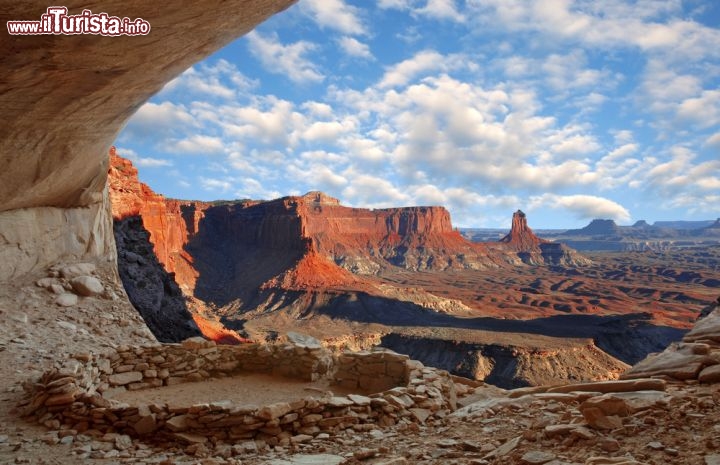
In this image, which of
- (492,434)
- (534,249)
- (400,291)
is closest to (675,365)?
(492,434)

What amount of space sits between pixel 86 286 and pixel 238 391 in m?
6.27

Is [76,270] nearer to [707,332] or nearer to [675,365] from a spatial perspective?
[675,365]

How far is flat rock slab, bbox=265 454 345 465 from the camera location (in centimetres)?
543

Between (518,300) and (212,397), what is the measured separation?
9117 centimetres

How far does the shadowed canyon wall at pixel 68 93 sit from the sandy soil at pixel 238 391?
5647mm

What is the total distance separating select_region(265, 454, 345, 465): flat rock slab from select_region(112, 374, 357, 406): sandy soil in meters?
2.59

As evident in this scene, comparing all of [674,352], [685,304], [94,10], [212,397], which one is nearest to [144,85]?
[94,10]

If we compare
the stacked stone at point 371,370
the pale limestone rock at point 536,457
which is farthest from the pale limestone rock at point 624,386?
the stacked stone at point 371,370

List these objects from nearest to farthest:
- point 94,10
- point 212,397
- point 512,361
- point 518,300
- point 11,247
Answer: point 94,10
point 212,397
point 11,247
point 512,361
point 518,300

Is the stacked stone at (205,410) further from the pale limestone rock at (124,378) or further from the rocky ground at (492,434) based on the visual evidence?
the rocky ground at (492,434)

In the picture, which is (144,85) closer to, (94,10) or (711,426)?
(94,10)

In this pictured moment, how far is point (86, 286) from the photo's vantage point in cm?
1222

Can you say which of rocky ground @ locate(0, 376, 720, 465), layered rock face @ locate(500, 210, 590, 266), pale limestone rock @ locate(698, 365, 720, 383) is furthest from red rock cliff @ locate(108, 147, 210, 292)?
layered rock face @ locate(500, 210, 590, 266)

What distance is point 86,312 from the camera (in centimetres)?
1146
